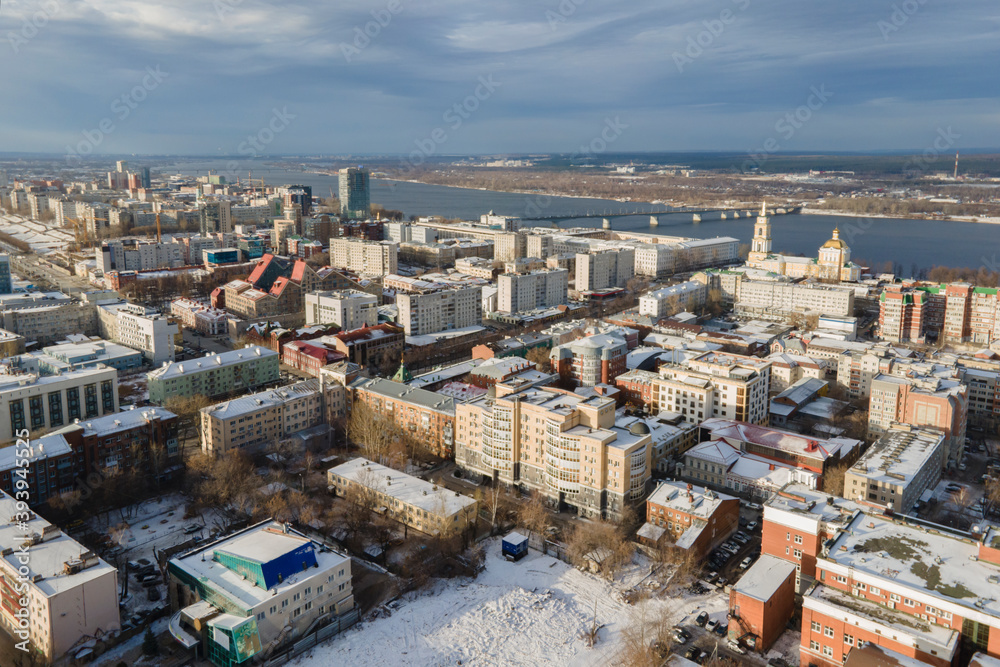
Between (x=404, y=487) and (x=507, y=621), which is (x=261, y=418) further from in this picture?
(x=507, y=621)

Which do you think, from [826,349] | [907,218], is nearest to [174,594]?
[826,349]

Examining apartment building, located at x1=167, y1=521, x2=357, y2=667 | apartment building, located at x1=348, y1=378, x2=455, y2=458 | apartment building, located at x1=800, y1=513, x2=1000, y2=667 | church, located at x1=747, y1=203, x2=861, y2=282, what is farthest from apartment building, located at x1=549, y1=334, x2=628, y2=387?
church, located at x1=747, y1=203, x2=861, y2=282

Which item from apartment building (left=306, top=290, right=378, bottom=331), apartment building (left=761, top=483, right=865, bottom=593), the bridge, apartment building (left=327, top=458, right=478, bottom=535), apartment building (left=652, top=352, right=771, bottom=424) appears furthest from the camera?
the bridge

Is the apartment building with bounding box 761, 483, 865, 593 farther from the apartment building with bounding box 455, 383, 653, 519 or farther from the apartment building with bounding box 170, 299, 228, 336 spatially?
the apartment building with bounding box 170, 299, 228, 336

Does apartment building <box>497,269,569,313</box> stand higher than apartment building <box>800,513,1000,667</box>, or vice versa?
apartment building <box>497,269,569,313</box>

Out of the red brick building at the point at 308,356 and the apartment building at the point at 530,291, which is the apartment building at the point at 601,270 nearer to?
the apartment building at the point at 530,291

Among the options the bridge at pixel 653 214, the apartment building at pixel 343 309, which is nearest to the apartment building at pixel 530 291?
the apartment building at pixel 343 309
